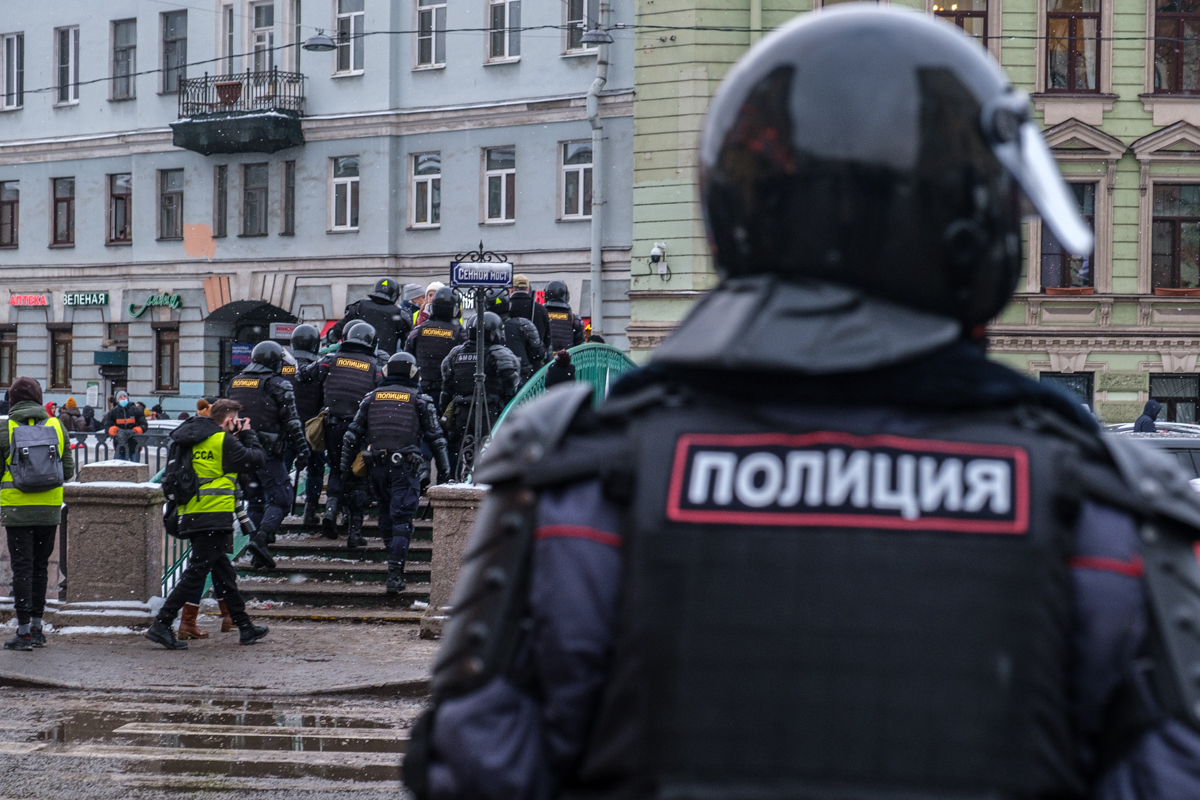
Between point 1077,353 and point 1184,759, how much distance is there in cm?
2762

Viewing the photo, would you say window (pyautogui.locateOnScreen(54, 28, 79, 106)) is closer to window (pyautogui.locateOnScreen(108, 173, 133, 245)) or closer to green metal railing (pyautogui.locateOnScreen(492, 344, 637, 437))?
window (pyautogui.locateOnScreen(108, 173, 133, 245))

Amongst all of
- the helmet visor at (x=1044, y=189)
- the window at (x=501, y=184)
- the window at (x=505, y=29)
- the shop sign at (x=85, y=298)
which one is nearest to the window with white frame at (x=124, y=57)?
the shop sign at (x=85, y=298)

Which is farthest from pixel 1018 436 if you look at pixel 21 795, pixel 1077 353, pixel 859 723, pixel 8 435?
pixel 1077 353

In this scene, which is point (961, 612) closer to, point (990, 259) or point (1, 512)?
point (990, 259)

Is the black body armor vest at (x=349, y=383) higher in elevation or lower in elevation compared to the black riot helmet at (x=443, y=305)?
lower

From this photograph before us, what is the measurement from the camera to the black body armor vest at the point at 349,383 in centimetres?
1399

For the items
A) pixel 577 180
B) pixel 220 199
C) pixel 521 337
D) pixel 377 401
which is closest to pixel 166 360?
pixel 220 199

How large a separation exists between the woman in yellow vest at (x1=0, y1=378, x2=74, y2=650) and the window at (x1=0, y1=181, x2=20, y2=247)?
30.6 meters

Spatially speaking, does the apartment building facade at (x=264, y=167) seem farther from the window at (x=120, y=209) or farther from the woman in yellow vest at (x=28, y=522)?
the woman in yellow vest at (x=28, y=522)

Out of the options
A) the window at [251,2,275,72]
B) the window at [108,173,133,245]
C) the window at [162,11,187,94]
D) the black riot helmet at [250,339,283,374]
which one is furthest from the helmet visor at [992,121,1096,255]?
the window at [108,173,133,245]

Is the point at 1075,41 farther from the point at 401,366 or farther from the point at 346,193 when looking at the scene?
the point at 401,366

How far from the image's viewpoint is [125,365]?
37.3m

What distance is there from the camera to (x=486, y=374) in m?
14.3

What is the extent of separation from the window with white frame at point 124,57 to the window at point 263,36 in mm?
3792
